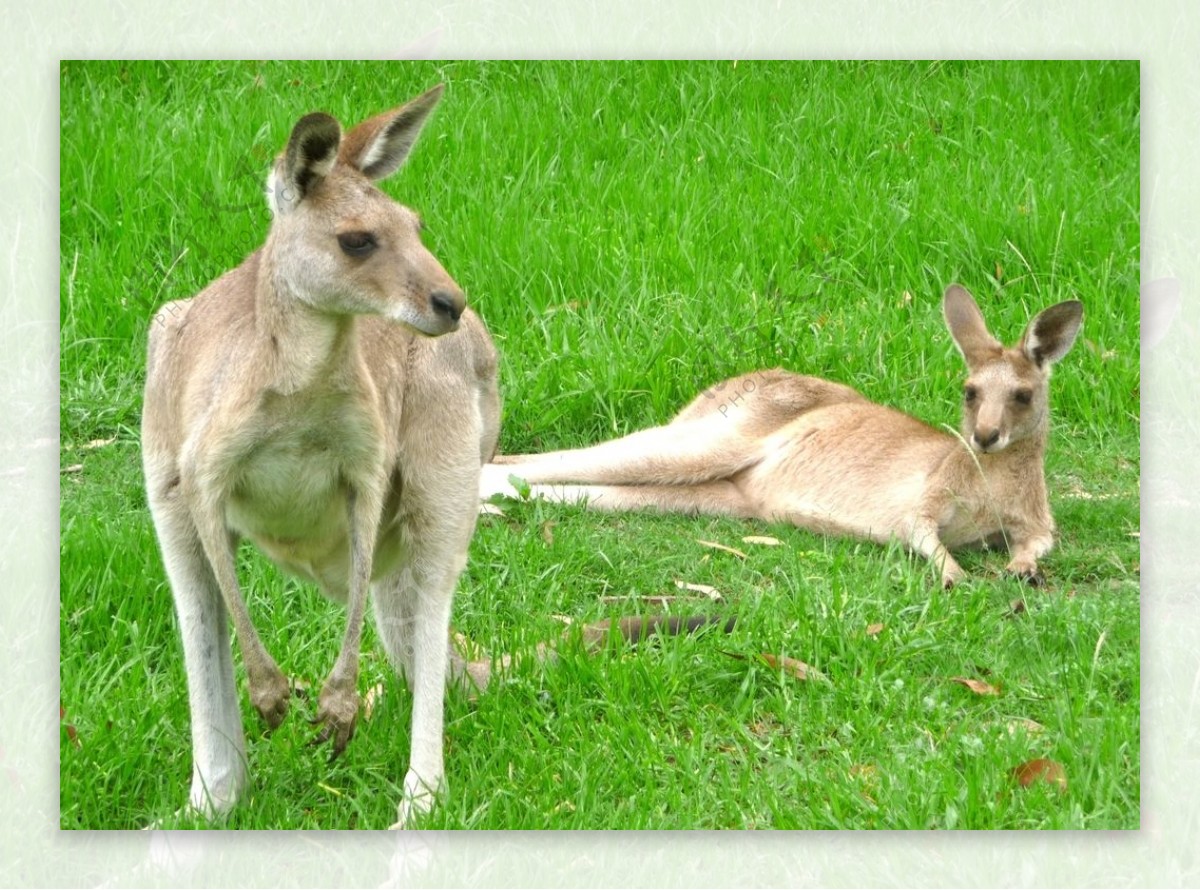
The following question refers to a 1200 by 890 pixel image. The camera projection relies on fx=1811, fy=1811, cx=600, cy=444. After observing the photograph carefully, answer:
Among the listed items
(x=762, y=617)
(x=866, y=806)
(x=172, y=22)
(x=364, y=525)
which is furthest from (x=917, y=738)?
(x=172, y=22)

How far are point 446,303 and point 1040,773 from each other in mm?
1394

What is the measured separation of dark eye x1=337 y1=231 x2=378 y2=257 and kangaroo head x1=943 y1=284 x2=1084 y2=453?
210 cm

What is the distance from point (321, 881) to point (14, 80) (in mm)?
1630

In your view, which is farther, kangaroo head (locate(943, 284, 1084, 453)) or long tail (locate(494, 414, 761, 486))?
long tail (locate(494, 414, 761, 486))

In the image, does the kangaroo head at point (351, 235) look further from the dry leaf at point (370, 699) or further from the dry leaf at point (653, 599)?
the dry leaf at point (653, 599)

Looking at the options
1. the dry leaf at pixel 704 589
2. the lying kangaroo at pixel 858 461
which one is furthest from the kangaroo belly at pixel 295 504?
the lying kangaroo at pixel 858 461

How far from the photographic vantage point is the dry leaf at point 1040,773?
10.7 feet

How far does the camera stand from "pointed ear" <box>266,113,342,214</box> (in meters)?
2.85

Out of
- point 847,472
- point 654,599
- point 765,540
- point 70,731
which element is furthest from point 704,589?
point 70,731

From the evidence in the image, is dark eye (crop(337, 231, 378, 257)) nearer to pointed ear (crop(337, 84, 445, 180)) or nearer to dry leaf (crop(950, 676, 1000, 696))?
pointed ear (crop(337, 84, 445, 180))

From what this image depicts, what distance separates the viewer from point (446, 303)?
2.83 meters

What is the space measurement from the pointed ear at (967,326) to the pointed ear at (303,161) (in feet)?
6.97

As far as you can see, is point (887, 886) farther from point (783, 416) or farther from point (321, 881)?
point (783, 416)

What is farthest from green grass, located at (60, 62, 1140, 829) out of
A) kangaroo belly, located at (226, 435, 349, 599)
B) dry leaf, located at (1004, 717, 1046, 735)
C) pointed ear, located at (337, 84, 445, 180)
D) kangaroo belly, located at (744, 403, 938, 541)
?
pointed ear, located at (337, 84, 445, 180)
